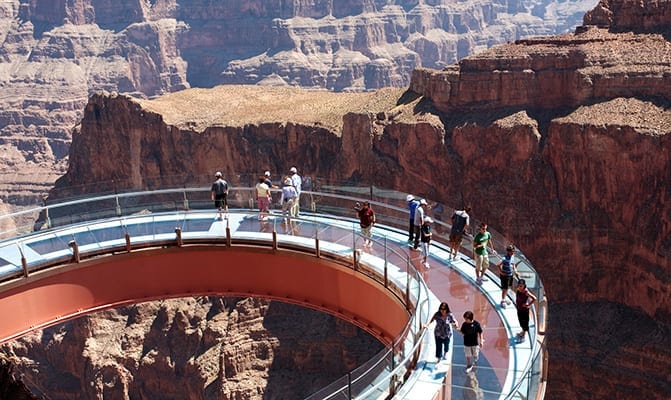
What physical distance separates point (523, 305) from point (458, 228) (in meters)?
5.44

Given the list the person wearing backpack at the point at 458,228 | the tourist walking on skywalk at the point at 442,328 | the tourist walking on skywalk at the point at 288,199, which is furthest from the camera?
the tourist walking on skywalk at the point at 288,199

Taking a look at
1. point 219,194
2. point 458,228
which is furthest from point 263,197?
point 458,228

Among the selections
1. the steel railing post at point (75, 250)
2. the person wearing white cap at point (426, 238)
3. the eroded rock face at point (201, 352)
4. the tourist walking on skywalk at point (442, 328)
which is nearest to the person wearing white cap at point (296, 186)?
the person wearing white cap at point (426, 238)

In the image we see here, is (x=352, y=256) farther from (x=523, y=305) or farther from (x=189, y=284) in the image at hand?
(x=523, y=305)

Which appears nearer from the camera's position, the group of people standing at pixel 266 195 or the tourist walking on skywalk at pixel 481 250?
the tourist walking on skywalk at pixel 481 250

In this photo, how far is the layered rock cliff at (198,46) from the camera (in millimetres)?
158875

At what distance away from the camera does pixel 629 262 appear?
2143 inches

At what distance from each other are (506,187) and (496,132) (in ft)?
12.3

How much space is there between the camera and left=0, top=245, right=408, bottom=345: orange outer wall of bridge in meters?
28.1

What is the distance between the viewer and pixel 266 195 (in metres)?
30.7

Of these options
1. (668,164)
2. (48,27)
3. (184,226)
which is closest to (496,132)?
(668,164)

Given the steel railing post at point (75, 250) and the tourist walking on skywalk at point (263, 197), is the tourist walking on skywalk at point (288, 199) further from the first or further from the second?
the steel railing post at point (75, 250)

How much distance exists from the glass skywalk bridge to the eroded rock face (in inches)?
946

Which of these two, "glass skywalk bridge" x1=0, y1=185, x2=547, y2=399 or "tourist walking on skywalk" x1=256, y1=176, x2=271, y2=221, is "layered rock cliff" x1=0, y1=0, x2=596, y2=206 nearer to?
"glass skywalk bridge" x1=0, y1=185, x2=547, y2=399
